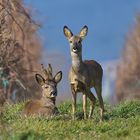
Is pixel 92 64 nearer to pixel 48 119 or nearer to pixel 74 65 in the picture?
pixel 74 65

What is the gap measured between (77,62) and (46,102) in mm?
875

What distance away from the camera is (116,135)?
38.4ft

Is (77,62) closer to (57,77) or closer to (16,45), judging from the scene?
(57,77)

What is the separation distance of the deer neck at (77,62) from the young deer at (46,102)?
54cm

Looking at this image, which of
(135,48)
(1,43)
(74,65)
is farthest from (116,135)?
(135,48)

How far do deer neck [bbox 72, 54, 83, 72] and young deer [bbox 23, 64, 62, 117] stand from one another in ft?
1.78

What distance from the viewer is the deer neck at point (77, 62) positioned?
13455 mm

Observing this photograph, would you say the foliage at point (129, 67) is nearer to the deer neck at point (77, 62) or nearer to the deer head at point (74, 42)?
the deer head at point (74, 42)

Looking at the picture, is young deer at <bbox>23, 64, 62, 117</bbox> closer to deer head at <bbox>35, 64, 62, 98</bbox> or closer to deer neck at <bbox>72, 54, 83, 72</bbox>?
deer head at <bbox>35, 64, 62, 98</bbox>

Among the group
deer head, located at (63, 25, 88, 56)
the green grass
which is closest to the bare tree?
deer head, located at (63, 25, 88, 56)

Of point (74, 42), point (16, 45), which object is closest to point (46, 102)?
point (74, 42)

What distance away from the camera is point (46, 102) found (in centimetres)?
1384

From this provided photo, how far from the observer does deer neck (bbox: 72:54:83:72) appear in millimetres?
13455

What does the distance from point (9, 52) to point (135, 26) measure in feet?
52.9
